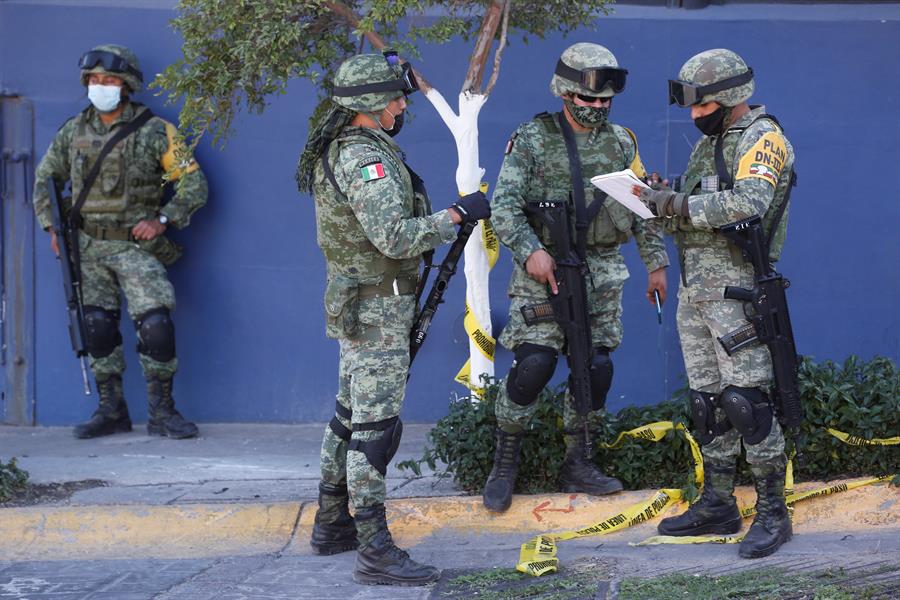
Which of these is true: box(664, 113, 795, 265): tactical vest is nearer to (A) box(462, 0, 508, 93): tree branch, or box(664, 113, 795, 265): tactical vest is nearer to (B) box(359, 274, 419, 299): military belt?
(B) box(359, 274, 419, 299): military belt

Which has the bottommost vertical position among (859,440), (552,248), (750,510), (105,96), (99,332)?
(750,510)

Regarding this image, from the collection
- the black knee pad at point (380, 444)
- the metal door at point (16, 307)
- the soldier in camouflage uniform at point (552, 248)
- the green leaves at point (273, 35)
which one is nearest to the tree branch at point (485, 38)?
the green leaves at point (273, 35)

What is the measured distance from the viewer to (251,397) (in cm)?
793

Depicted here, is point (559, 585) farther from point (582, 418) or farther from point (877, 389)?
point (877, 389)

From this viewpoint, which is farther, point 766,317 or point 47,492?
point 47,492

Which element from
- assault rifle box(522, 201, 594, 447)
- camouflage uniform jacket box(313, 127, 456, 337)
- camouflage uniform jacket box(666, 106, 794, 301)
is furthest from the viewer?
assault rifle box(522, 201, 594, 447)

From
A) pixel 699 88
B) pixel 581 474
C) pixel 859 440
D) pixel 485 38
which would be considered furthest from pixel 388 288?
pixel 859 440

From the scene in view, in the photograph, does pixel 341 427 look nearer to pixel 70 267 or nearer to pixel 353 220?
pixel 353 220

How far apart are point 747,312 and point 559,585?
4.32ft

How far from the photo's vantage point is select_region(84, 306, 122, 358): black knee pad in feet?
25.2

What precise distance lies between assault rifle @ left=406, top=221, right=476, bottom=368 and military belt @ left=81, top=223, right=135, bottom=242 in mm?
2911

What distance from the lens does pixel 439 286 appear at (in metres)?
5.20

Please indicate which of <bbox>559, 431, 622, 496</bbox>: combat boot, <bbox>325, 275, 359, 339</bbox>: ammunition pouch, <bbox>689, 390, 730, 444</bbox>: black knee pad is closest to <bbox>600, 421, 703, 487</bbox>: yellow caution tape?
<bbox>559, 431, 622, 496</bbox>: combat boot

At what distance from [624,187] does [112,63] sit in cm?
344
